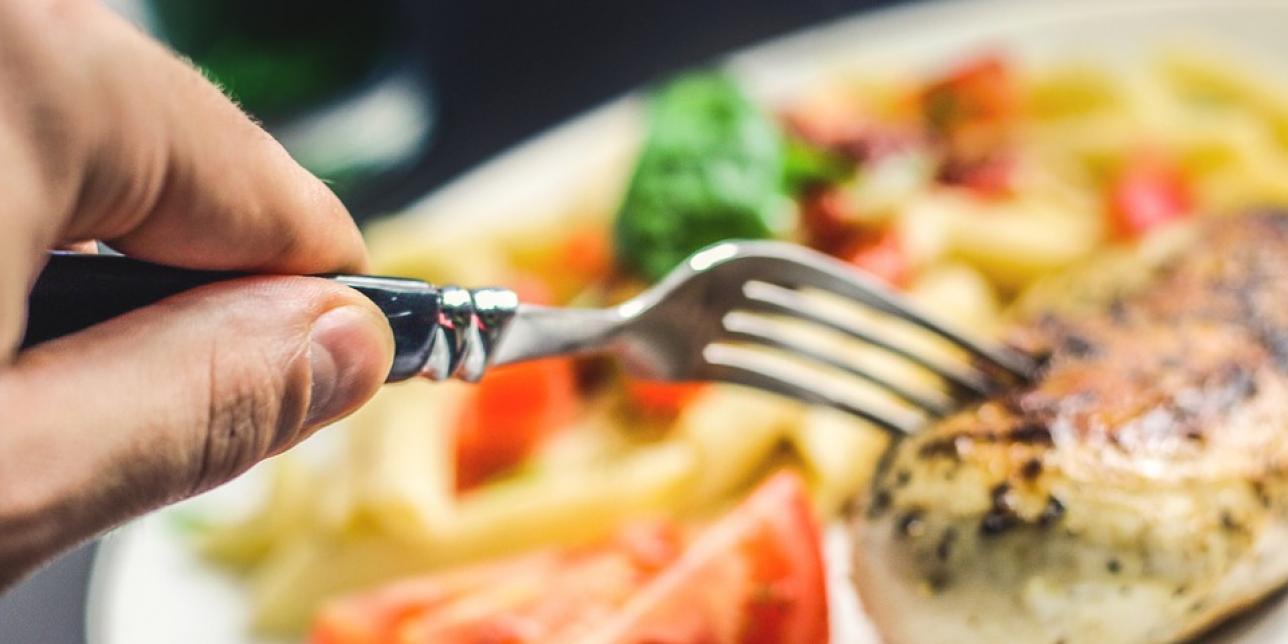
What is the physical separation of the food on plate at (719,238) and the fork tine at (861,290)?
0.55ft

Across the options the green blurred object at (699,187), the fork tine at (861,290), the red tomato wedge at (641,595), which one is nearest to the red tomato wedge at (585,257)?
the green blurred object at (699,187)

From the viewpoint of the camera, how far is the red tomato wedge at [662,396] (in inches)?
110

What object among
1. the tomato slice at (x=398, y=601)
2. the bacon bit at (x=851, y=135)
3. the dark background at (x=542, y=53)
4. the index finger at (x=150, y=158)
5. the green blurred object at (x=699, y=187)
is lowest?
the index finger at (x=150, y=158)

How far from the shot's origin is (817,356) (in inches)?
86.0

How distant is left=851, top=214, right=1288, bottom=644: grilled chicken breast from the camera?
182 cm

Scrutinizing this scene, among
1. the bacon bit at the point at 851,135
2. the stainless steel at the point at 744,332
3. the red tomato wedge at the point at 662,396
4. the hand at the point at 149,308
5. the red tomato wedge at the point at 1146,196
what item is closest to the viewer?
the hand at the point at 149,308

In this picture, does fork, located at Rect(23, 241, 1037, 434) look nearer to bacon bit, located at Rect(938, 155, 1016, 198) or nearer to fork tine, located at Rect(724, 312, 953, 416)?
fork tine, located at Rect(724, 312, 953, 416)

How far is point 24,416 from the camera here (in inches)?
40.9

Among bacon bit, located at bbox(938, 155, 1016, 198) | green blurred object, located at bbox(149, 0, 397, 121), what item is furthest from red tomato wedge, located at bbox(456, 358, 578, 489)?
green blurred object, located at bbox(149, 0, 397, 121)

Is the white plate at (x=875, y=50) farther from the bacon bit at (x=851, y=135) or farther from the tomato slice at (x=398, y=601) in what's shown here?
the tomato slice at (x=398, y=601)

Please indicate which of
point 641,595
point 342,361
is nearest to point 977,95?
point 641,595

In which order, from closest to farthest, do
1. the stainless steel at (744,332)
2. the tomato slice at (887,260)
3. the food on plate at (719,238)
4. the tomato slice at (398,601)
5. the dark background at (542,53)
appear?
the stainless steel at (744,332) < the tomato slice at (398,601) < the food on plate at (719,238) < the tomato slice at (887,260) < the dark background at (542,53)

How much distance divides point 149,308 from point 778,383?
4.05ft

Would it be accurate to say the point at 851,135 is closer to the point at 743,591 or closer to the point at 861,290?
the point at 861,290
